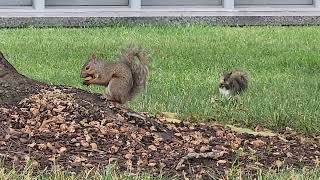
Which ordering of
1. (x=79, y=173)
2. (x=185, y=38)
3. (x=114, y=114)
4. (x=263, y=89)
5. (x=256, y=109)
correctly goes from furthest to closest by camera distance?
(x=185, y=38) < (x=263, y=89) < (x=256, y=109) < (x=114, y=114) < (x=79, y=173)

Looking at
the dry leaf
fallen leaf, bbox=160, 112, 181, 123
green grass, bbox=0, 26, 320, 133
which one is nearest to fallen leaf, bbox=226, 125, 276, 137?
green grass, bbox=0, 26, 320, 133

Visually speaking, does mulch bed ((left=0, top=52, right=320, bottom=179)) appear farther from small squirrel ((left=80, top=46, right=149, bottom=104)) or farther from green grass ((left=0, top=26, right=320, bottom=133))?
green grass ((left=0, top=26, right=320, bottom=133))

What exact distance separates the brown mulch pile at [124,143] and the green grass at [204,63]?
1096mm

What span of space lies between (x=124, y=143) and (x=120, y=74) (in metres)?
1.05

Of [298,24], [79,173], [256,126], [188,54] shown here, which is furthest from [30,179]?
[298,24]

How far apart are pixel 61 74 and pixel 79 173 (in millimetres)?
5774

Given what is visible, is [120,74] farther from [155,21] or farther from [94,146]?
[155,21]

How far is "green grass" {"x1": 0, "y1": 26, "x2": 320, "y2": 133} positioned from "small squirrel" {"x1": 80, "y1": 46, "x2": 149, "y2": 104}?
2.99ft

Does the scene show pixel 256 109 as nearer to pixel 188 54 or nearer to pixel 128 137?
pixel 128 137

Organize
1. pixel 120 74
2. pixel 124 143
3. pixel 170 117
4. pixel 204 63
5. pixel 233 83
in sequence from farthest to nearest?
pixel 204 63 → pixel 233 83 → pixel 170 117 → pixel 120 74 → pixel 124 143

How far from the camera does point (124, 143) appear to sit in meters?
6.07

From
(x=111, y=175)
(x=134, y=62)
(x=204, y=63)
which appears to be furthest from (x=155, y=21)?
(x=111, y=175)

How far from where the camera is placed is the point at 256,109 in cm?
824

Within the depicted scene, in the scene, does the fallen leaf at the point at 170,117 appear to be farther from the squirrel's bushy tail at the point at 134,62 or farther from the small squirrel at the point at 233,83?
the small squirrel at the point at 233,83
